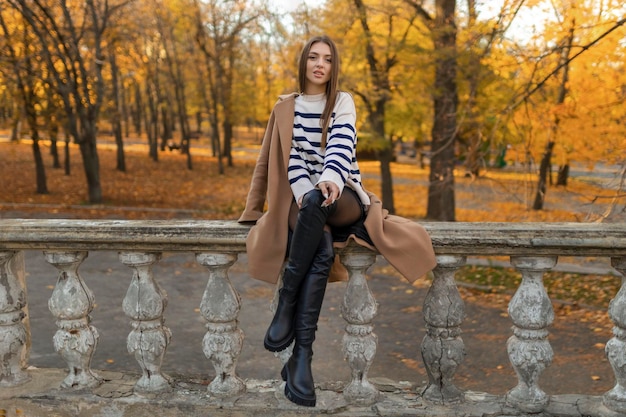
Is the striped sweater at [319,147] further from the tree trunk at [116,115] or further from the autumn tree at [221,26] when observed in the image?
the autumn tree at [221,26]

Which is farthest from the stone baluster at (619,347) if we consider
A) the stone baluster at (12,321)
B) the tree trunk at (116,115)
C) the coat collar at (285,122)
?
the tree trunk at (116,115)

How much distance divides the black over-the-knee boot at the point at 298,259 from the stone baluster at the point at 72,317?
38.9 inches

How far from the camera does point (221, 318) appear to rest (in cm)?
290

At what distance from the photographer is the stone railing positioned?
2770 mm

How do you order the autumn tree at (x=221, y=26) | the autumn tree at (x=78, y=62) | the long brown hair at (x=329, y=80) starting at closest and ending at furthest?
the long brown hair at (x=329, y=80) < the autumn tree at (x=78, y=62) < the autumn tree at (x=221, y=26)

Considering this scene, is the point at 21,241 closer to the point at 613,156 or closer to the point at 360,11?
the point at 613,156

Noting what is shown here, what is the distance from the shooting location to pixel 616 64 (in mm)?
10328

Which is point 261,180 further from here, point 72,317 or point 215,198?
point 215,198

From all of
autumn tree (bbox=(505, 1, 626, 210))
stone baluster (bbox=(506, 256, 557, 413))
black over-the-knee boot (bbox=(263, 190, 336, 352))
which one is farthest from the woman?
autumn tree (bbox=(505, 1, 626, 210))

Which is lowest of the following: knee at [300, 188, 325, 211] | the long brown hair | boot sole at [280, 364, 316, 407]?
boot sole at [280, 364, 316, 407]

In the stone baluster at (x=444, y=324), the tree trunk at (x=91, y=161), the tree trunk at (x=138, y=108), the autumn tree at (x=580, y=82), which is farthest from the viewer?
the tree trunk at (x=138, y=108)

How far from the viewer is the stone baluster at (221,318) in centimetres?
291

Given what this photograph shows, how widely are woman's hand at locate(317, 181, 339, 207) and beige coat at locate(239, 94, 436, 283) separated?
0.21m

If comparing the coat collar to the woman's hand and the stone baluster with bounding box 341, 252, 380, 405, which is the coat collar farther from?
the stone baluster with bounding box 341, 252, 380, 405
